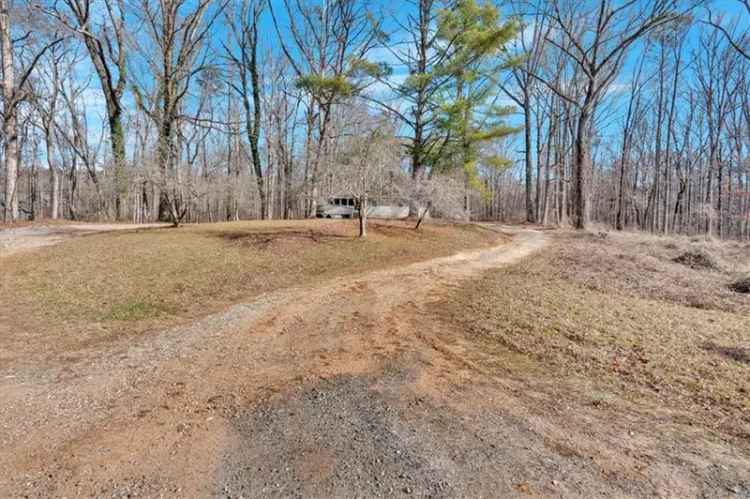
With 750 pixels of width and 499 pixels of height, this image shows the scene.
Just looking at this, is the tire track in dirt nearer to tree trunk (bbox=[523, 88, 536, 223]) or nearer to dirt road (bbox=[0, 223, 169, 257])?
dirt road (bbox=[0, 223, 169, 257])

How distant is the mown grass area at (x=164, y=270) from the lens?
6040 mm

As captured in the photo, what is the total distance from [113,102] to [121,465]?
19966 mm

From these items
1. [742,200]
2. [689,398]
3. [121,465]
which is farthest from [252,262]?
[742,200]

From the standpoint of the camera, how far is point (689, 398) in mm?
3373

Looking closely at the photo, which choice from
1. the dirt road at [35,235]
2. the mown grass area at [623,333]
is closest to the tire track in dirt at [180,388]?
the mown grass area at [623,333]

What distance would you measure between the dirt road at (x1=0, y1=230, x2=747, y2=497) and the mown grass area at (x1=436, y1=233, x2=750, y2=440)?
447 mm

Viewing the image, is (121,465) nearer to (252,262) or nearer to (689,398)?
(689,398)

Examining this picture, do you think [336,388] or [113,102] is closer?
[336,388]

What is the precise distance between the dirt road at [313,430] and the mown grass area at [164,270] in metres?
1.65

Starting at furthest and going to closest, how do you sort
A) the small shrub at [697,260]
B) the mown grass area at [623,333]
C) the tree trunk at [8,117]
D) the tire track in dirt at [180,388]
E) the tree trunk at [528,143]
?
the tree trunk at [528,143] → the tree trunk at [8,117] → the small shrub at [697,260] → the mown grass area at [623,333] → the tire track in dirt at [180,388]

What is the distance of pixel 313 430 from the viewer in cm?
300

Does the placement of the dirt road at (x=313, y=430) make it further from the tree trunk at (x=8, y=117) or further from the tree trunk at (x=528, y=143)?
the tree trunk at (x=528, y=143)

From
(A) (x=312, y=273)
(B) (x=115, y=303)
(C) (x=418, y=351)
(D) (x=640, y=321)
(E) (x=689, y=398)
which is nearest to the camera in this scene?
(E) (x=689, y=398)

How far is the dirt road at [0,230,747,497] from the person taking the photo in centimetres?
238
